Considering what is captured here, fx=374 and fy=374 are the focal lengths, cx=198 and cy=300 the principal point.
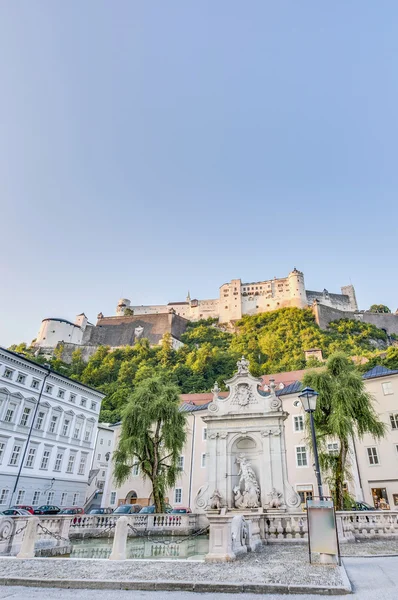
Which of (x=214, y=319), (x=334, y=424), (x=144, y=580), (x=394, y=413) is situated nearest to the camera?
(x=144, y=580)

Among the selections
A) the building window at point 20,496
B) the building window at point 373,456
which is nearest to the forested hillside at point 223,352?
the building window at point 20,496

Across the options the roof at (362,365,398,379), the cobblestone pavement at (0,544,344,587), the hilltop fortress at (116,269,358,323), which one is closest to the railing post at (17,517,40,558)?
the cobblestone pavement at (0,544,344,587)

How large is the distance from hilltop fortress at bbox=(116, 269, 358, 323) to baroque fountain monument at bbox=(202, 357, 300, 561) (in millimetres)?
97372

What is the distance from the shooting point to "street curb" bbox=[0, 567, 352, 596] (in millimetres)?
5888

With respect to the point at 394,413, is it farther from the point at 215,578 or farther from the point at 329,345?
the point at 329,345

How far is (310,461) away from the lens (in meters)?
30.1

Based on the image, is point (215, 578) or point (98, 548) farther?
point (98, 548)

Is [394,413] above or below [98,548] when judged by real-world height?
above

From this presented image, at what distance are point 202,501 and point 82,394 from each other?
23.0m

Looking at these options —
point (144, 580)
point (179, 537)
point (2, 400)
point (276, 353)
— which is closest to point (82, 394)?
point (2, 400)

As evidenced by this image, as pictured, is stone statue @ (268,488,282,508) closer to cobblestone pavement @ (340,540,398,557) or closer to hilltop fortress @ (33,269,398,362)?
cobblestone pavement @ (340,540,398,557)

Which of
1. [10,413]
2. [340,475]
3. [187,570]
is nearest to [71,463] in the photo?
[10,413]

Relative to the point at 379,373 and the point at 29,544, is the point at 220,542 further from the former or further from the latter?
the point at 379,373

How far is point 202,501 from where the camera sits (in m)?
19.7
